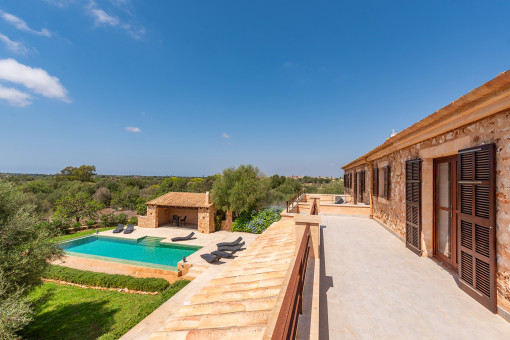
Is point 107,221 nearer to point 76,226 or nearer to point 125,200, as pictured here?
Result: point 76,226

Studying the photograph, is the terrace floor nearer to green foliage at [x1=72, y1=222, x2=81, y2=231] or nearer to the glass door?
the glass door

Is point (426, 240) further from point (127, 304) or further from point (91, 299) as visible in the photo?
point (91, 299)

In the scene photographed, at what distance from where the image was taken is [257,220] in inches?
740

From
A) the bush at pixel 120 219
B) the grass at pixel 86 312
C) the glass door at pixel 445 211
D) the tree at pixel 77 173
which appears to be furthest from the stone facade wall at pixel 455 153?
the tree at pixel 77 173

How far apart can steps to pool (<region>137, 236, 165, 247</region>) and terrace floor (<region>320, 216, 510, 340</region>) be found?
1613cm

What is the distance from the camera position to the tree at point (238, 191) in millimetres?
19703

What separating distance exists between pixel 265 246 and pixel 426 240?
3.86 m

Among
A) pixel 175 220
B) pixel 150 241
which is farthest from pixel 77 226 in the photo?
pixel 150 241

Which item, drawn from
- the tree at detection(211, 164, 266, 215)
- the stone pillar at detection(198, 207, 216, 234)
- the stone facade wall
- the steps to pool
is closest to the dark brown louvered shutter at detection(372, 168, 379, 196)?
the stone facade wall

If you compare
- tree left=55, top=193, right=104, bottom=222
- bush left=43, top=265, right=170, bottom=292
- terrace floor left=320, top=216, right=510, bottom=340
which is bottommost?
bush left=43, top=265, right=170, bottom=292

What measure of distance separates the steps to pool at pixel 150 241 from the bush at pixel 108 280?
18.7 ft

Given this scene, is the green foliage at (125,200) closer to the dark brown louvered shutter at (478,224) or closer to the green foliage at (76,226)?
the green foliage at (76,226)

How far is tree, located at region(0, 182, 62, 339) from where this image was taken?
245 inches

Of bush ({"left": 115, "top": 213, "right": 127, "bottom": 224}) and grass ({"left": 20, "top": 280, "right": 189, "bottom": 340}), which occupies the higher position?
bush ({"left": 115, "top": 213, "right": 127, "bottom": 224})
